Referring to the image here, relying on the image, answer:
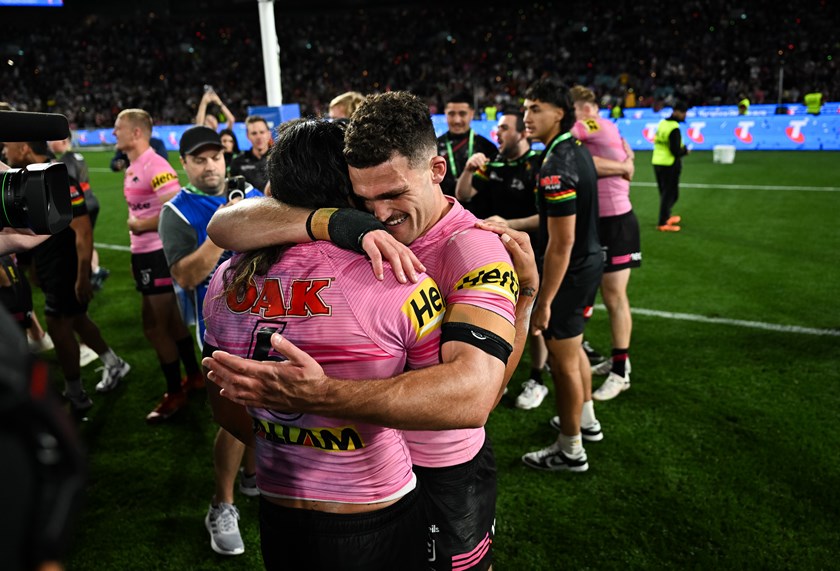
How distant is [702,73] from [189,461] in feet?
95.1

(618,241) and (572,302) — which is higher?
(618,241)

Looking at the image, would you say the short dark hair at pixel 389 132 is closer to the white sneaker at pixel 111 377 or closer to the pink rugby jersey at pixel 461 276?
the pink rugby jersey at pixel 461 276

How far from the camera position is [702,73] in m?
27.0

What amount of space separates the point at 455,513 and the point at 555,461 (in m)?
1.75

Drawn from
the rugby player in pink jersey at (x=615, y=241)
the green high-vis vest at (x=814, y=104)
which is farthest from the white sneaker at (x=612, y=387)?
the green high-vis vest at (x=814, y=104)

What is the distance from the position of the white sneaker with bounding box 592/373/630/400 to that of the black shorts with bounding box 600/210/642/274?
0.80m

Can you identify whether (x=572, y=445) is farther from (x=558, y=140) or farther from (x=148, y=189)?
(x=148, y=189)

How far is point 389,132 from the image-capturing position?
5.59 ft

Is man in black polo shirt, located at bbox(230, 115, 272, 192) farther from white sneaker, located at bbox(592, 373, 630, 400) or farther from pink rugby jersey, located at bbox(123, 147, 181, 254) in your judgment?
white sneaker, located at bbox(592, 373, 630, 400)

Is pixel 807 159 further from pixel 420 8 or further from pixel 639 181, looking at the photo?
pixel 420 8

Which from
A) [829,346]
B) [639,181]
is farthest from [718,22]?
[829,346]

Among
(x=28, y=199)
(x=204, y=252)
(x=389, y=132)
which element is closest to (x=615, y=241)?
(x=204, y=252)

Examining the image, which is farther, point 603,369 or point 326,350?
point 603,369

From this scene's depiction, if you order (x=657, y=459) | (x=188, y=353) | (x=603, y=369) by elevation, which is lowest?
(x=657, y=459)
